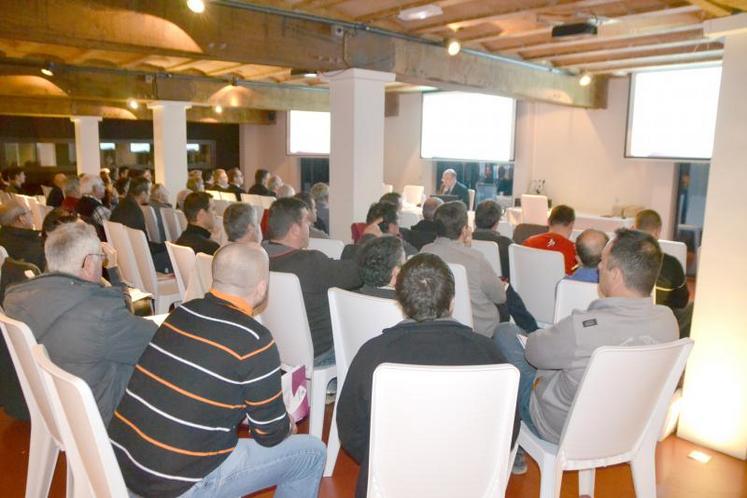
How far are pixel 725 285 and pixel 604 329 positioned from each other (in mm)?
1357

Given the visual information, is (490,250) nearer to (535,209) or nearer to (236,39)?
(236,39)

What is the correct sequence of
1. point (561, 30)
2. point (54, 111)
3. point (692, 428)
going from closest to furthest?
point (692, 428)
point (561, 30)
point (54, 111)

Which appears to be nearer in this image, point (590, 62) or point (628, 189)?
point (590, 62)

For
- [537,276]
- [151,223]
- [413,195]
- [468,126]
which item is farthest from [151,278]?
[468,126]

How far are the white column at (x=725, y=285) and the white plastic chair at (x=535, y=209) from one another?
5104mm

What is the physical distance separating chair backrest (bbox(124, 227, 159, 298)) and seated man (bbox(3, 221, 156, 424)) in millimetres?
2196

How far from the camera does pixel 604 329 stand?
2.11 m

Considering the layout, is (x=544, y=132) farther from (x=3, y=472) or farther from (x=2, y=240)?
(x=3, y=472)

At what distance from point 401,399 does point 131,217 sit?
4.81m

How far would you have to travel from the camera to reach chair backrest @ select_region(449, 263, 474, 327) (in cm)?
287

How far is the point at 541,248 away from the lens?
408cm

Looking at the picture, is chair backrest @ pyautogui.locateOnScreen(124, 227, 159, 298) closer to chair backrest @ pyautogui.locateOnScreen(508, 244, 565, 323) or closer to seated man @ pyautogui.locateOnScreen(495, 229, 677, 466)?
chair backrest @ pyautogui.locateOnScreen(508, 244, 565, 323)

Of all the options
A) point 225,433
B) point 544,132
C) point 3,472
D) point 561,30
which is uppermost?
point 561,30

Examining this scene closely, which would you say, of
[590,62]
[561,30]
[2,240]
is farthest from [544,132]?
[2,240]
